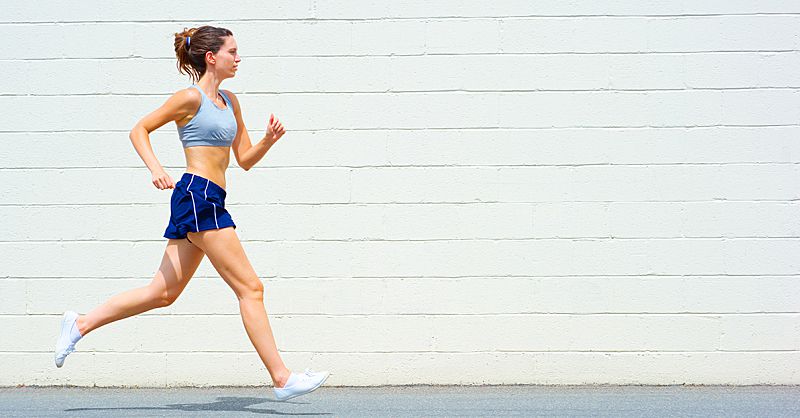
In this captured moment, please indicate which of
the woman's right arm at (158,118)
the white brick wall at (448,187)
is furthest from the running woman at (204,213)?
the white brick wall at (448,187)

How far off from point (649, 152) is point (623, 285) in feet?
2.78

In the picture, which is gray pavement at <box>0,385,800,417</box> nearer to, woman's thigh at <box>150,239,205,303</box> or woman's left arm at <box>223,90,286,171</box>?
woman's thigh at <box>150,239,205,303</box>

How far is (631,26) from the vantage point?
696 cm

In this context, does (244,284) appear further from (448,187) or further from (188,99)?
(448,187)

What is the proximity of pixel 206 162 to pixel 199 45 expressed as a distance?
0.64m

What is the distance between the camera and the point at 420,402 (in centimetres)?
656

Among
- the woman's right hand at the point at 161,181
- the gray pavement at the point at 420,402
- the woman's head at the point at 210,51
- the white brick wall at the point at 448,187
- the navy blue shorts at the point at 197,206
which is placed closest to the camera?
the woman's right hand at the point at 161,181

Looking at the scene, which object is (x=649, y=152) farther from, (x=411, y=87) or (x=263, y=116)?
(x=263, y=116)

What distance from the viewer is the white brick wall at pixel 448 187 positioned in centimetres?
696

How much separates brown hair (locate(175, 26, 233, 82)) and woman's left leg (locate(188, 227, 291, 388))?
0.92m

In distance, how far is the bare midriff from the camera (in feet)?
19.4

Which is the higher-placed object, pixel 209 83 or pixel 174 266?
pixel 209 83

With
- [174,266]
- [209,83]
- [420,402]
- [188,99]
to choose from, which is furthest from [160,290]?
[420,402]

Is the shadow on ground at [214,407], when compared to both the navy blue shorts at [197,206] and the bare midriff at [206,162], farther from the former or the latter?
the bare midriff at [206,162]
